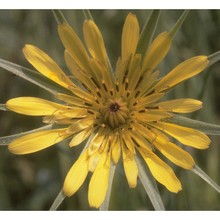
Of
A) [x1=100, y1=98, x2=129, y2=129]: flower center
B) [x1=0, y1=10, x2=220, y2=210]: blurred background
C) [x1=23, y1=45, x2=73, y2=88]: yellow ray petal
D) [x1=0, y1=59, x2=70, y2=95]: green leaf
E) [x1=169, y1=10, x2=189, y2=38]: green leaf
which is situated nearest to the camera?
[x1=169, y1=10, x2=189, y2=38]: green leaf

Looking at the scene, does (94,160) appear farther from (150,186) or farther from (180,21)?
(180,21)

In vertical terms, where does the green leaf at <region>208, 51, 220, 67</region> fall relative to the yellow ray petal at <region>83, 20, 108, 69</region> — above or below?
below

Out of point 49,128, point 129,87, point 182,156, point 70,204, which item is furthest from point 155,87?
point 70,204

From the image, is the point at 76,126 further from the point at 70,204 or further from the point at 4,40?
the point at 4,40

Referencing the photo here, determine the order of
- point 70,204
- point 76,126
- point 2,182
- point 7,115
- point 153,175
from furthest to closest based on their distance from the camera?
1. point 7,115
2. point 2,182
3. point 70,204
4. point 76,126
5. point 153,175

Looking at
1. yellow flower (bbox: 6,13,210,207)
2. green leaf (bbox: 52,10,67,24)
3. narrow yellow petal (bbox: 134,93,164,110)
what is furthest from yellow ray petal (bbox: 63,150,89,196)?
green leaf (bbox: 52,10,67,24)

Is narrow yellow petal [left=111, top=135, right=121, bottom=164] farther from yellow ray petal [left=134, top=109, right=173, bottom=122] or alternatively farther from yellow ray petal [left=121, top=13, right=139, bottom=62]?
yellow ray petal [left=121, top=13, right=139, bottom=62]

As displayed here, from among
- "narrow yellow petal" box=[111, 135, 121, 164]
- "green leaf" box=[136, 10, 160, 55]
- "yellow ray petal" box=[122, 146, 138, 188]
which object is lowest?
"yellow ray petal" box=[122, 146, 138, 188]

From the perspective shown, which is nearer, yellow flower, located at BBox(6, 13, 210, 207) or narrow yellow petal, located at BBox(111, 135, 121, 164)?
yellow flower, located at BBox(6, 13, 210, 207)
